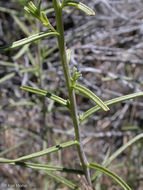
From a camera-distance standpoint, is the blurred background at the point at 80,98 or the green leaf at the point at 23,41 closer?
the green leaf at the point at 23,41

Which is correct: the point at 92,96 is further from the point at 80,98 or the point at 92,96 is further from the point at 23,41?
the point at 80,98

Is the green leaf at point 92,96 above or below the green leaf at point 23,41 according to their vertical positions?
below

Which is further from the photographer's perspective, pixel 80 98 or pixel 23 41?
pixel 80 98

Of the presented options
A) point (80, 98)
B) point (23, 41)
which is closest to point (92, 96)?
point (23, 41)

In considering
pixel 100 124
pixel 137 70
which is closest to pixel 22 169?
pixel 100 124

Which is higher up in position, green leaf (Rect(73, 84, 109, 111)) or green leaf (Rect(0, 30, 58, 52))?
green leaf (Rect(0, 30, 58, 52))

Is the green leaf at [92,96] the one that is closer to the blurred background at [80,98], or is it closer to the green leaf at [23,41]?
the green leaf at [23,41]

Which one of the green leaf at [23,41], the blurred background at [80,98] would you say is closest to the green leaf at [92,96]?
the green leaf at [23,41]

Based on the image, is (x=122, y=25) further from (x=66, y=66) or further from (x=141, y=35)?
(x=66, y=66)

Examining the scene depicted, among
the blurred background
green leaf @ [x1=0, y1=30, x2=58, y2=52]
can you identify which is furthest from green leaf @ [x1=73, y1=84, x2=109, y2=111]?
the blurred background

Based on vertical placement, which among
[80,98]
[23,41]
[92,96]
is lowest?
[80,98]

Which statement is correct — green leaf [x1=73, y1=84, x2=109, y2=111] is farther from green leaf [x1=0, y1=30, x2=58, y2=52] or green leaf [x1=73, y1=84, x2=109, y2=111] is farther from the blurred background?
the blurred background
